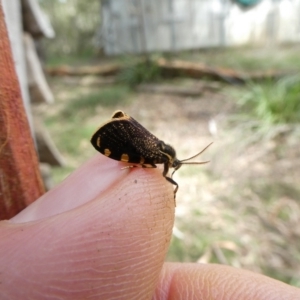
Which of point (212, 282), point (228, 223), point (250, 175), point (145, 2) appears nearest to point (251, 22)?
point (145, 2)

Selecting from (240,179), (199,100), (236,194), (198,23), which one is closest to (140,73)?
(199,100)

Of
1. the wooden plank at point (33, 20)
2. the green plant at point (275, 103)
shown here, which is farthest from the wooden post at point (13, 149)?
the green plant at point (275, 103)

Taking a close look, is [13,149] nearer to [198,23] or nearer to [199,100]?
[199,100]

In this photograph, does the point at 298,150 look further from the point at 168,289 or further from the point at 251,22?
the point at 251,22

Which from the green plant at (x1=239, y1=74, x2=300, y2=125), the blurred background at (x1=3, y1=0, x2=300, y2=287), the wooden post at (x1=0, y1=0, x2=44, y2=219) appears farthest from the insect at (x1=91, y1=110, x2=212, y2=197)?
the green plant at (x1=239, y1=74, x2=300, y2=125)

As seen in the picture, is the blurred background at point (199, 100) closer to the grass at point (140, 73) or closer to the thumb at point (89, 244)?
the grass at point (140, 73)

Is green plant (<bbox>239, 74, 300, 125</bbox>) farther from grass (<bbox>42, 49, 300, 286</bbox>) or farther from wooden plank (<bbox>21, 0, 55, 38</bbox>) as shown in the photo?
wooden plank (<bbox>21, 0, 55, 38</bbox>)
